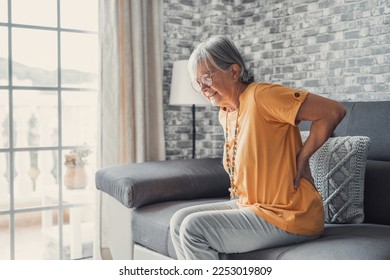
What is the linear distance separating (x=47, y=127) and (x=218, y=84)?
179cm

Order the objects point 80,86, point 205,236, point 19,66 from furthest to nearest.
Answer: point 80,86
point 19,66
point 205,236

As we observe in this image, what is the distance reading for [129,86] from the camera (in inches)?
145

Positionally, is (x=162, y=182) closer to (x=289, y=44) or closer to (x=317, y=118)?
(x=317, y=118)

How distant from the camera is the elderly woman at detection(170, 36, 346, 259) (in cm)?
196

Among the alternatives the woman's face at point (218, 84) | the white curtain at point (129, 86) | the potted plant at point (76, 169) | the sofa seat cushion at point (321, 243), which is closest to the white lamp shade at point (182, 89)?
the white curtain at point (129, 86)

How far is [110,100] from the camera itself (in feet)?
11.8

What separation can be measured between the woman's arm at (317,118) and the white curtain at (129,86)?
1809 millimetres

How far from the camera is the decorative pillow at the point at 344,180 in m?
2.41

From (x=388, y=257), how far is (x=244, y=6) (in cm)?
258

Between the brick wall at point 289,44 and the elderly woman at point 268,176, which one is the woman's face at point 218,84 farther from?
the brick wall at point 289,44

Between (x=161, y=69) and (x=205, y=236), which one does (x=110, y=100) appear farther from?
(x=205, y=236)

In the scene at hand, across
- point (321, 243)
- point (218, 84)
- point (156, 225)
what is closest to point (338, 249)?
point (321, 243)

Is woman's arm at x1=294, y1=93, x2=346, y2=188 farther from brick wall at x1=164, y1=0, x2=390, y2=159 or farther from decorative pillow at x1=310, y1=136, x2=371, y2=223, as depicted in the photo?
brick wall at x1=164, y1=0, x2=390, y2=159
